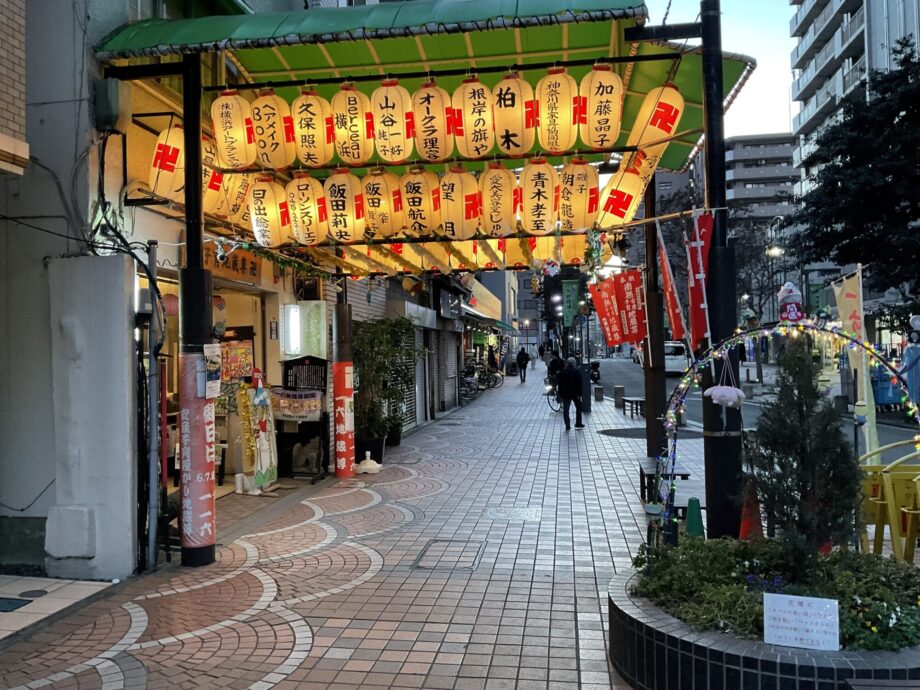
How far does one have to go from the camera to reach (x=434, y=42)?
27.4 ft

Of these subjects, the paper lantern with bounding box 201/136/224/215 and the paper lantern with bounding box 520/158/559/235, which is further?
the paper lantern with bounding box 201/136/224/215

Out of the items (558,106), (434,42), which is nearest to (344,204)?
(434,42)

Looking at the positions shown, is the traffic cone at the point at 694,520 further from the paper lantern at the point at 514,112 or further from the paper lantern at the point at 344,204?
the paper lantern at the point at 344,204

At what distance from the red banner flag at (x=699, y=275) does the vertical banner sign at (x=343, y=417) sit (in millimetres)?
7426

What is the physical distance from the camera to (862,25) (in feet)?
124

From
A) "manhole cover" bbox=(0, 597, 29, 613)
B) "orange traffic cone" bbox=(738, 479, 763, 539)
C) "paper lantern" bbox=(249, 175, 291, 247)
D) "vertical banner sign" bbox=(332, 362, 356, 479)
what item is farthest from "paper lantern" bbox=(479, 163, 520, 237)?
"manhole cover" bbox=(0, 597, 29, 613)

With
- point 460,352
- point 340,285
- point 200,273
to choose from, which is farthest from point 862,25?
point 200,273

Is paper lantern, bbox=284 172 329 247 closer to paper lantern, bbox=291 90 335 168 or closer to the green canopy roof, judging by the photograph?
paper lantern, bbox=291 90 335 168

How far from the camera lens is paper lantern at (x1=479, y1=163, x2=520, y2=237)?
27.5 feet

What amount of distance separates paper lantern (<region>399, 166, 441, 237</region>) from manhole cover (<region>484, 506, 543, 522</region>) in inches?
156

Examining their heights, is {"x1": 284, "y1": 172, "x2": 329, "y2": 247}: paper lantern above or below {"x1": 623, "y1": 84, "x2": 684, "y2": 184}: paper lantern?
below

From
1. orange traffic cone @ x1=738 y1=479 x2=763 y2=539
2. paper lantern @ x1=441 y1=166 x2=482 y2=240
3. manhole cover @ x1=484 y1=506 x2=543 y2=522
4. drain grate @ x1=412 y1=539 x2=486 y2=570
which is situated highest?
paper lantern @ x1=441 y1=166 x2=482 y2=240

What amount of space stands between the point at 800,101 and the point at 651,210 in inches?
1995

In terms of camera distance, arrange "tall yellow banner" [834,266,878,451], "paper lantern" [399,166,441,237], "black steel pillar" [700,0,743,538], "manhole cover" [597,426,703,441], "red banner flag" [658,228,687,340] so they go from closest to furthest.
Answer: "black steel pillar" [700,0,743,538] < "red banner flag" [658,228,687,340] < "paper lantern" [399,166,441,237] < "tall yellow banner" [834,266,878,451] < "manhole cover" [597,426,703,441]
